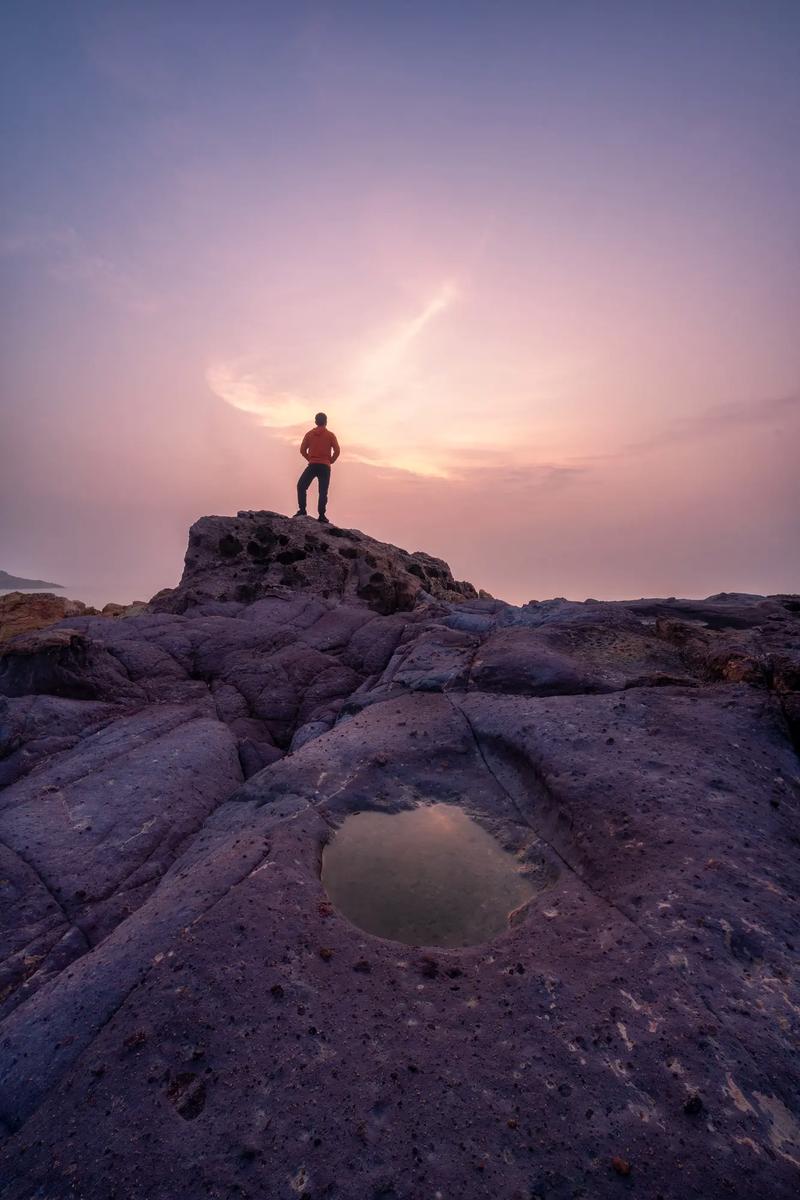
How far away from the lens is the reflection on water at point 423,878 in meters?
4.01

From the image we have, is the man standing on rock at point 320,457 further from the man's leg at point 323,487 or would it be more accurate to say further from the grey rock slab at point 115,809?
the grey rock slab at point 115,809

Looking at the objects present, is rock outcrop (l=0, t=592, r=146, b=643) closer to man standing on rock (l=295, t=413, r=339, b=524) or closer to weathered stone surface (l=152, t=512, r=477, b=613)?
weathered stone surface (l=152, t=512, r=477, b=613)

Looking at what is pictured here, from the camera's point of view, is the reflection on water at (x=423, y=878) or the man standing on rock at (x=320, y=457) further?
the man standing on rock at (x=320, y=457)

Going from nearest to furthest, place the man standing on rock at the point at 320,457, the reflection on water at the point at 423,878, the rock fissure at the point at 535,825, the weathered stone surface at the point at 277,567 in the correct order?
the rock fissure at the point at 535,825
the reflection on water at the point at 423,878
the weathered stone surface at the point at 277,567
the man standing on rock at the point at 320,457

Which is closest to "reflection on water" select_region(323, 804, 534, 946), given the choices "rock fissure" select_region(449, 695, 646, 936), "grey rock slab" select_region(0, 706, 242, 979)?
"rock fissure" select_region(449, 695, 646, 936)

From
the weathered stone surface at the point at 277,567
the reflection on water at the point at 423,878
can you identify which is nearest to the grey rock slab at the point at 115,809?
the reflection on water at the point at 423,878

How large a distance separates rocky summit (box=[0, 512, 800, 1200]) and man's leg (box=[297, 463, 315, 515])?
9.75 m

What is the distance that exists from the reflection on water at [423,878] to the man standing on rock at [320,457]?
469 inches

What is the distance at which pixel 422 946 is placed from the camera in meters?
3.78

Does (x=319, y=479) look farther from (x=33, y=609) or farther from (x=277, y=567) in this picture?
(x=33, y=609)

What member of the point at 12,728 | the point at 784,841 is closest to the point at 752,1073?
the point at 784,841

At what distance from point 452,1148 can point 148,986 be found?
1.91 metres

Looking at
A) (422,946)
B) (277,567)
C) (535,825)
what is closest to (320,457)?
(277,567)

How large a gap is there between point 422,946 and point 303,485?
48.2 ft
